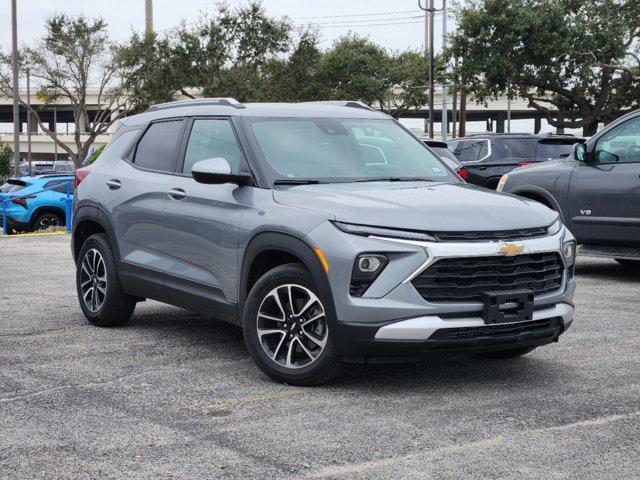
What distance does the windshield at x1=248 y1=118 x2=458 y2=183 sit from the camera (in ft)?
21.4

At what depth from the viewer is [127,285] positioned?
7.66 metres

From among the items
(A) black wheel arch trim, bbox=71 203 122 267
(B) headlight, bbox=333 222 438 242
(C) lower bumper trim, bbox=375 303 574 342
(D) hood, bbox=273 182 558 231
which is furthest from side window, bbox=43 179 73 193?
(C) lower bumper trim, bbox=375 303 574 342

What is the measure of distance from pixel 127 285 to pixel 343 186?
7.14 feet

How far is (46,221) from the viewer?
22.5m

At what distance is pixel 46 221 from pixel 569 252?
17934 mm

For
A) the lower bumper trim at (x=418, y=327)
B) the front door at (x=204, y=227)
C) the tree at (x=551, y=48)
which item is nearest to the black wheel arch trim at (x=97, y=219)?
the front door at (x=204, y=227)

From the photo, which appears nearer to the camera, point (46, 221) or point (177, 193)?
point (177, 193)

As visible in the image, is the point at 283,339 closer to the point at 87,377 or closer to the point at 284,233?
the point at 284,233

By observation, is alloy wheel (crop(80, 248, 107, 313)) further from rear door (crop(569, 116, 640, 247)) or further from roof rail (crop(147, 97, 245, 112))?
rear door (crop(569, 116, 640, 247))

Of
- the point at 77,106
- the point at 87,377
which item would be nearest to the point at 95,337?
the point at 87,377

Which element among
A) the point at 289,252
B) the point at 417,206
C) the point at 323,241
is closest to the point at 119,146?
the point at 289,252

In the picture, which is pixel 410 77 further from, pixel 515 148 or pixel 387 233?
pixel 387 233

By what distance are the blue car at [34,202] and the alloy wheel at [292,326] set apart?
17.2 metres

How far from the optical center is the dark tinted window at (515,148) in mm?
19109
